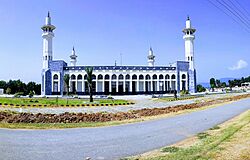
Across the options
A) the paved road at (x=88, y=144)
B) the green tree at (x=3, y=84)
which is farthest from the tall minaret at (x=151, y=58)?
the paved road at (x=88, y=144)

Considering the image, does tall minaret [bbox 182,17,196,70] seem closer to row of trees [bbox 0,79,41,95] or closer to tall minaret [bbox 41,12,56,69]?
tall minaret [bbox 41,12,56,69]

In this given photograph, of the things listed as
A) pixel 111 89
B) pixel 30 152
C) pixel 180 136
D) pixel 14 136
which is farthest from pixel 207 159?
pixel 111 89

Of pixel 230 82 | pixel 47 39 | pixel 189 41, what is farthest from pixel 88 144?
pixel 230 82

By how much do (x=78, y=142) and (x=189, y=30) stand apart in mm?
78505

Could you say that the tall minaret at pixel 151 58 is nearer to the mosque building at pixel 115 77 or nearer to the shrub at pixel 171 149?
the mosque building at pixel 115 77

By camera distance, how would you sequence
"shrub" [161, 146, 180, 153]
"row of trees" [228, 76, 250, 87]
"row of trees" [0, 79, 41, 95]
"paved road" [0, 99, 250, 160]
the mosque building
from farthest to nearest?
"row of trees" [228, 76, 250, 87], "row of trees" [0, 79, 41, 95], the mosque building, "shrub" [161, 146, 180, 153], "paved road" [0, 99, 250, 160]

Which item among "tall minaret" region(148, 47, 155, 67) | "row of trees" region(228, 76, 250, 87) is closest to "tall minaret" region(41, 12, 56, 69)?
"tall minaret" region(148, 47, 155, 67)

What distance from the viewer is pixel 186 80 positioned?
82188 millimetres

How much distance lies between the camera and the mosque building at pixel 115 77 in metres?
77.9

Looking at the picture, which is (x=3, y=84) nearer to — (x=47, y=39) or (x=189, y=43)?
(x=47, y=39)

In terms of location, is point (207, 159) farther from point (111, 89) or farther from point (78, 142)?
point (111, 89)

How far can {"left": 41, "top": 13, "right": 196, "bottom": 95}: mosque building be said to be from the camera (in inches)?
3068

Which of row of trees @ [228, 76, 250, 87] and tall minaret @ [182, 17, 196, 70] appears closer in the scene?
tall minaret @ [182, 17, 196, 70]

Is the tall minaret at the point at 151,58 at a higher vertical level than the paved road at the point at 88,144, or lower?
higher
